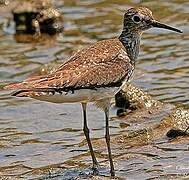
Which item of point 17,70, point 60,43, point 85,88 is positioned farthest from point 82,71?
point 60,43

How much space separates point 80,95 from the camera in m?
9.31

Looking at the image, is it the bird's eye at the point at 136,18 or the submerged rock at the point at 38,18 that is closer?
the bird's eye at the point at 136,18

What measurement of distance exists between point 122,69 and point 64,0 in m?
9.94

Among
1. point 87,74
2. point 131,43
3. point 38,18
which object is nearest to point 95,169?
point 87,74

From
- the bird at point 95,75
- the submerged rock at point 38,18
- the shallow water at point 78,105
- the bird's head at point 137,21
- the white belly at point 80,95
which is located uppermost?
the bird's head at point 137,21

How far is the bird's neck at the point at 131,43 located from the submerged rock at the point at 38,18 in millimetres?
7124

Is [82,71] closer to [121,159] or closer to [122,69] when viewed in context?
[122,69]

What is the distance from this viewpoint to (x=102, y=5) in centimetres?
1852

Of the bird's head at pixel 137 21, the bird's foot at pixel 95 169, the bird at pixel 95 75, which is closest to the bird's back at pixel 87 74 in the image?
the bird at pixel 95 75

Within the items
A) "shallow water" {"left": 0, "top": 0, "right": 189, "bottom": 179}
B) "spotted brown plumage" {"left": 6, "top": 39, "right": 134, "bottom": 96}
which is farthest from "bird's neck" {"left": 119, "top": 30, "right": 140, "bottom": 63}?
"shallow water" {"left": 0, "top": 0, "right": 189, "bottom": 179}

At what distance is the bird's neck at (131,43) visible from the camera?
33.6 ft

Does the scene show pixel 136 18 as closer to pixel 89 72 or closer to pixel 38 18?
pixel 89 72

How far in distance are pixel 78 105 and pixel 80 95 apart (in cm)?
391

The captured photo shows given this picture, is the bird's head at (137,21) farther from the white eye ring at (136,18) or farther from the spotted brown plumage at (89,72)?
the spotted brown plumage at (89,72)
